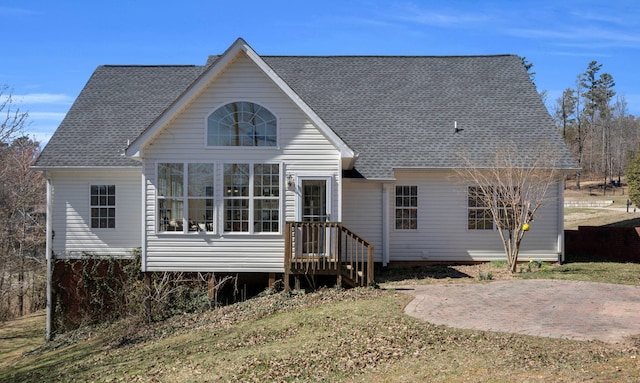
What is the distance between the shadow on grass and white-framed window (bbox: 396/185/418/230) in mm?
1465

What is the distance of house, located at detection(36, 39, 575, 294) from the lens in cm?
1605

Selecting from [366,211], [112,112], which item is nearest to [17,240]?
[112,112]

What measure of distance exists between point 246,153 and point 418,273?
667 cm

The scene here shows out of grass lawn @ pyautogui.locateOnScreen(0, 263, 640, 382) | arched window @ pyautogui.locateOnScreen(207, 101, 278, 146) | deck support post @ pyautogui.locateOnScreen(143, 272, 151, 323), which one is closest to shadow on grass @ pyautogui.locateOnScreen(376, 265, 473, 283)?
grass lawn @ pyautogui.locateOnScreen(0, 263, 640, 382)

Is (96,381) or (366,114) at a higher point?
(366,114)

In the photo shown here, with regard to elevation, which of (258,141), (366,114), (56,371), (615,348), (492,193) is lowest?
(56,371)

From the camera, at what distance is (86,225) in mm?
18375

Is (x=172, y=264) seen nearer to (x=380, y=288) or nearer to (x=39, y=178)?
(x=380, y=288)

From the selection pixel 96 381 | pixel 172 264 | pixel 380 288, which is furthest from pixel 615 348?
pixel 172 264

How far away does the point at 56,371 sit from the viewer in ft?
44.0

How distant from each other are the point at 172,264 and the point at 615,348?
11398mm

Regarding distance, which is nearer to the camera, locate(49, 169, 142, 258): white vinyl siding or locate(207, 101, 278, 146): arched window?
locate(207, 101, 278, 146): arched window

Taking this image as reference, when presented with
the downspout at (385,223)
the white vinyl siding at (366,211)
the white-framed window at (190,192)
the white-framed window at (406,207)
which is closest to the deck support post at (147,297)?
the white-framed window at (190,192)

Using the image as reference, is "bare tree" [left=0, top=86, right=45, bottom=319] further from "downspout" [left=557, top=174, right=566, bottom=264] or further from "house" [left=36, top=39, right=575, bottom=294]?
"downspout" [left=557, top=174, right=566, bottom=264]
